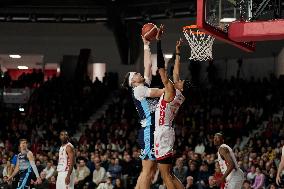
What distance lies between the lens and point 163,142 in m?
9.12

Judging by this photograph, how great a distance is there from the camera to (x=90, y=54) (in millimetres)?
31859

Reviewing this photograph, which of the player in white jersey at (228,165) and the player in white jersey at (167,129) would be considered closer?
the player in white jersey at (167,129)

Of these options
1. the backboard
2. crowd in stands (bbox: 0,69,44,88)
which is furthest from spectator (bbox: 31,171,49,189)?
crowd in stands (bbox: 0,69,44,88)

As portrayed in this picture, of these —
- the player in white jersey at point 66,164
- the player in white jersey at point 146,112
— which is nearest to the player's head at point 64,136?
the player in white jersey at point 66,164

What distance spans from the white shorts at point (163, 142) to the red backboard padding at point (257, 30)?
3.04 meters

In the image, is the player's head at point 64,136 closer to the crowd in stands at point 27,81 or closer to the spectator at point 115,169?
the spectator at point 115,169

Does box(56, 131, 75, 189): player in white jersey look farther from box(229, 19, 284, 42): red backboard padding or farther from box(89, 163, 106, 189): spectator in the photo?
box(89, 163, 106, 189): spectator

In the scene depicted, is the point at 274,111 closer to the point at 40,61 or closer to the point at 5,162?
the point at 5,162

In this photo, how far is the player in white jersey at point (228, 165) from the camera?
36.7 feet

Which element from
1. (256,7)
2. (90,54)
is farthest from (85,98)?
(256,7)

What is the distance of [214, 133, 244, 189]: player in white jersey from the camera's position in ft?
36.7

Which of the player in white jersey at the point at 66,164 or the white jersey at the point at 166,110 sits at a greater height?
the white jersey at the point at 166,110

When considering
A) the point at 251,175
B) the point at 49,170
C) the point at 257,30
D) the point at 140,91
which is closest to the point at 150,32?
the point at 140,91

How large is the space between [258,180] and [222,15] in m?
5.85
